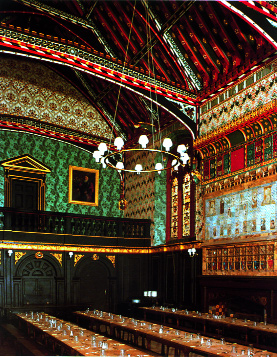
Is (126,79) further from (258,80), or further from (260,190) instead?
(260,190)

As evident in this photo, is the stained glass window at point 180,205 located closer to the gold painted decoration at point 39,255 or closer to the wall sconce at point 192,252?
the wall sconce at point 192,252

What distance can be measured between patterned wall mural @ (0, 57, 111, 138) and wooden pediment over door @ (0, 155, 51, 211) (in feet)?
5.65

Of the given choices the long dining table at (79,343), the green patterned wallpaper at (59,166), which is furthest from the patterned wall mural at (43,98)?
the long dining table at (79,343)

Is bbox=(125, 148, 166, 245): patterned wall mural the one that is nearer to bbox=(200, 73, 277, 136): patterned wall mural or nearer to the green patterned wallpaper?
the green patterned wallpaper

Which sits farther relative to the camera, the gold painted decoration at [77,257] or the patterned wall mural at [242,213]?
the gold painted decoration at [77,257]

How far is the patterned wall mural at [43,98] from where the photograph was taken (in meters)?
15.5

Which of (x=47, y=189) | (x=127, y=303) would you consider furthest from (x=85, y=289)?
(x=47, y=189)

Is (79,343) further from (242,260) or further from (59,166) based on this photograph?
(59,166)

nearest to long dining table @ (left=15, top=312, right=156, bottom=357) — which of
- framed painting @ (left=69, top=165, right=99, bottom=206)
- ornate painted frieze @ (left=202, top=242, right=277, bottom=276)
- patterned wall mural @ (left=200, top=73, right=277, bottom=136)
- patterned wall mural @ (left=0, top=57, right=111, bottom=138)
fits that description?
ornate painted frieze @ (left=202, top=242, right=277, bottom=276)

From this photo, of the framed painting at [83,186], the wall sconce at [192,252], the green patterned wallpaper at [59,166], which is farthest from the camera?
the framed painting at [83,186]

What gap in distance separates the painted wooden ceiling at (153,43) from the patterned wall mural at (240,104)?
1.53 ft

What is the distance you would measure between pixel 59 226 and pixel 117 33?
21.0 feet

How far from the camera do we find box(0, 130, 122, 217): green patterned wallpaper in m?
15.5

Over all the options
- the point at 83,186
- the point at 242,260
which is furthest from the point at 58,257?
the point at 242,260
